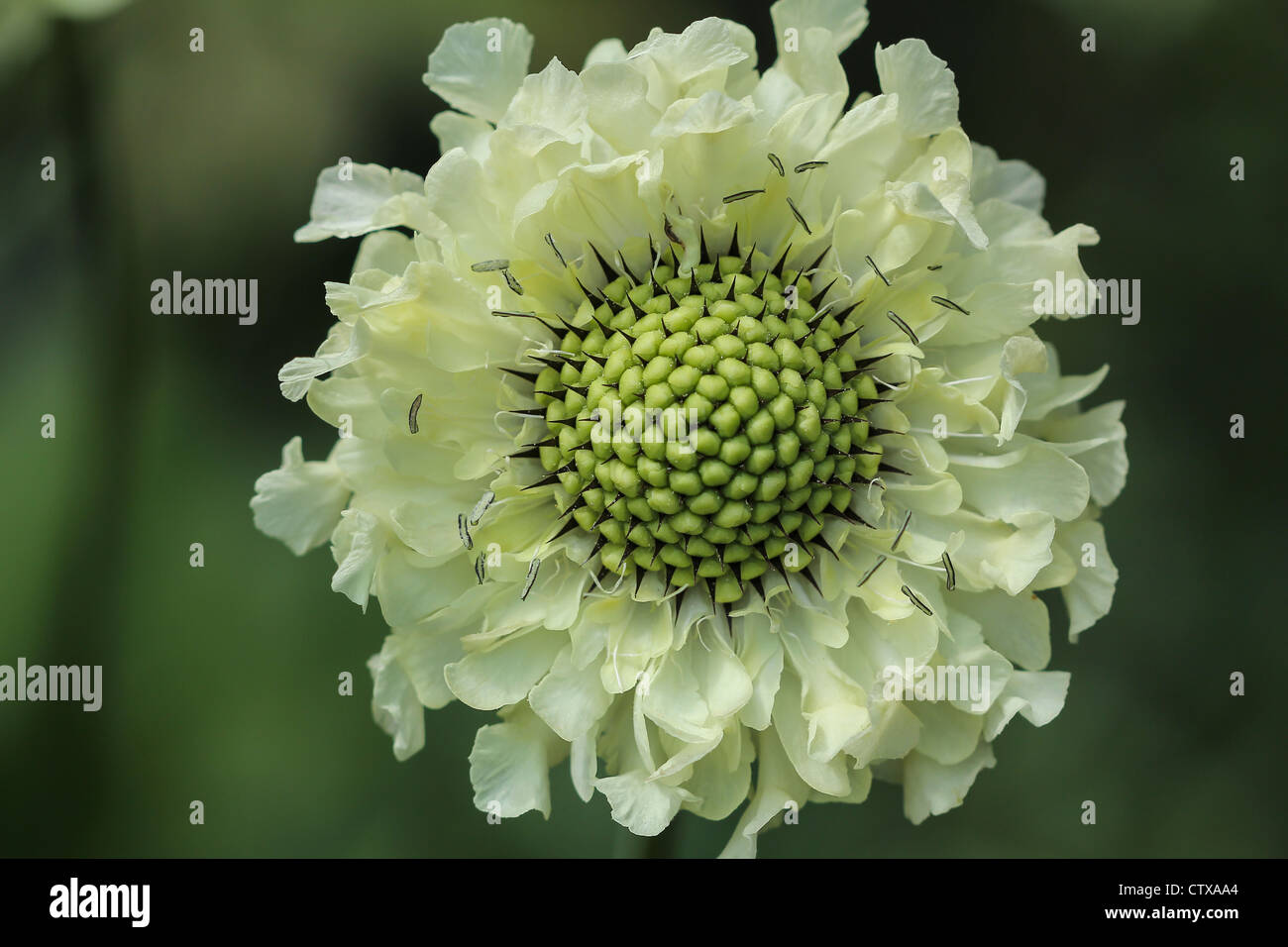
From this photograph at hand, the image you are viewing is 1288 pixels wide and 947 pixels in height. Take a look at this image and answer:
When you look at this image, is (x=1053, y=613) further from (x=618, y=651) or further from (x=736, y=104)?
(x=736, y=104)

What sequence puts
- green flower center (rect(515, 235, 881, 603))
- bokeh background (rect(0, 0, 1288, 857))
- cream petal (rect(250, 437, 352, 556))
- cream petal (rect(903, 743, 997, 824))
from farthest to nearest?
bokeh background (rect(0, 0, 1288, 857)) → cream petal (rect(250, 437, 352, 556)) → cream petal (rect(903, 743, 997, 824)) → green flower center (rect(515, 235, 881, 603))

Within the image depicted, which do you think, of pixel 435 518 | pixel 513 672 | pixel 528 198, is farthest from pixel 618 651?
pixel 528 198

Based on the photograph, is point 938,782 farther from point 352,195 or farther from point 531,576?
point 352,195

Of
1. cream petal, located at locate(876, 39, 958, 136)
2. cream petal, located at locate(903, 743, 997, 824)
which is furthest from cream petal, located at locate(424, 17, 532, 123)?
cream petal, located at locate(903, 743, 997, 824)

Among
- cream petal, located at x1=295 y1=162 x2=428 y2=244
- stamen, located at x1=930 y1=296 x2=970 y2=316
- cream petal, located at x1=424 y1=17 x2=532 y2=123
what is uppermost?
cream petal, located at x1=424 y1=17 x2=532 y2=123

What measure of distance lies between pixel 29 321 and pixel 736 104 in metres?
1.71

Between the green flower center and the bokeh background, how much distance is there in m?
0.93

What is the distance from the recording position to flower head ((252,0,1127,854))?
1.64 meters

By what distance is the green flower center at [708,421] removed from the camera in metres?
1.62

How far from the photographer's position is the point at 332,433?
2.55 meters

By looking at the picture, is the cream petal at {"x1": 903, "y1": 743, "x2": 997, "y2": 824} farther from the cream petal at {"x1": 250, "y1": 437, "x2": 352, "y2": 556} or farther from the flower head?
the cream petal at {"x1": 250, "y1": 437, "x2": 352, "y2": 556}

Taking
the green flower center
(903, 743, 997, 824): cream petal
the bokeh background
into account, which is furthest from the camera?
the bokeh background

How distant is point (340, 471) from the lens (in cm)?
186
